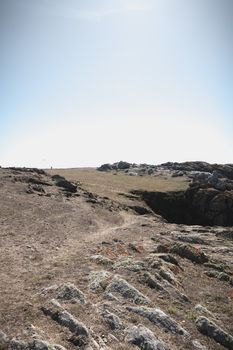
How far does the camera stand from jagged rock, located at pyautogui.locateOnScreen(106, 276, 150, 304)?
61.4 feet

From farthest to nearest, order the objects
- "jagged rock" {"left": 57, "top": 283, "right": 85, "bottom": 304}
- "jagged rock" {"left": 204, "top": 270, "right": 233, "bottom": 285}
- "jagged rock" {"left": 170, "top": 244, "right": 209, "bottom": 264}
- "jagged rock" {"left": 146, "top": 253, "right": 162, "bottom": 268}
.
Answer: "jagged rock" {"left": 170, "top": 244, "right": 209, "bottom": 264}, "jagged rock" {"left": 204, "top": 270, "right": 233, "bottom": 285}, "jagged rock" {"left": 146, "top": 253, "right": 162, "bottom": 268}, "jagged rock" {"left": 57, "top": 283, "right": 85, "bottom": 304}

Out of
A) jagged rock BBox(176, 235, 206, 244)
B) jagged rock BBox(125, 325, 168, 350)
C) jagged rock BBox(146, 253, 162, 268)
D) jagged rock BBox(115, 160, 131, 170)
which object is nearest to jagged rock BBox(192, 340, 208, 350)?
jagged rock BBox(125, 325, 168, 350)

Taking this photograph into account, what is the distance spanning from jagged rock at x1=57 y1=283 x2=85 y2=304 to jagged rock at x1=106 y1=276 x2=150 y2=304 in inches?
71.1

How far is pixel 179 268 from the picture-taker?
1012 inches

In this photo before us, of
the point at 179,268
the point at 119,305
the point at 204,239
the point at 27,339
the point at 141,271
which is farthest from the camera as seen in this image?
the point at 204,239

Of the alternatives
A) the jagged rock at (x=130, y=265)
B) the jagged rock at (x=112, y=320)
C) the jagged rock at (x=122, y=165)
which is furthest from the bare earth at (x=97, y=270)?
the jagged rock at (x=122, y=165)

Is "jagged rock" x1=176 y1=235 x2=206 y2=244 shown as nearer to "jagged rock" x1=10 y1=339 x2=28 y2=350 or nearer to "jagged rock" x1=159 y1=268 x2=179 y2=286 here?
"jagged rock" x1=159 y1=268 x2=179 y2=286

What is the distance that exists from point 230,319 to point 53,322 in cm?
943

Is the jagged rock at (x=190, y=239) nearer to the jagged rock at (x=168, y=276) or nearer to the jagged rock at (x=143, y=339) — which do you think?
the jagged rock at (x=168, y=276)

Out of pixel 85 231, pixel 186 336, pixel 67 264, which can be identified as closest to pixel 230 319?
pixel 186 336

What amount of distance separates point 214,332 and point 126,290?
487 centimetres

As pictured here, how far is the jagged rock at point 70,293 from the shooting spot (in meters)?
17.7

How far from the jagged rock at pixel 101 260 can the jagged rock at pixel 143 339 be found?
8.38 meters

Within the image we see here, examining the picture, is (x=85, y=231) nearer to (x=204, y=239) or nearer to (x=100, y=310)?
(x=204, y=239)
